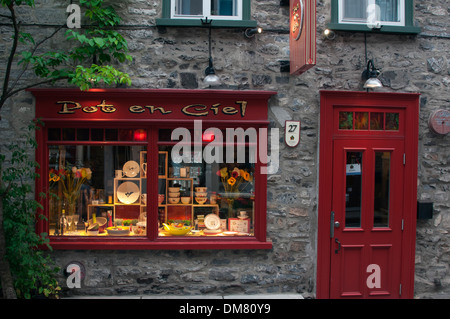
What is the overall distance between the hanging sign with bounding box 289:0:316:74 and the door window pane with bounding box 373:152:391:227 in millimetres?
1851

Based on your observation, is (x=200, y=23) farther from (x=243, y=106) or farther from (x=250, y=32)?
(x=243, y=106)

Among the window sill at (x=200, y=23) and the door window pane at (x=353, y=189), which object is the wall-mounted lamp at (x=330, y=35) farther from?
the door window pane at (x=353, y=189)

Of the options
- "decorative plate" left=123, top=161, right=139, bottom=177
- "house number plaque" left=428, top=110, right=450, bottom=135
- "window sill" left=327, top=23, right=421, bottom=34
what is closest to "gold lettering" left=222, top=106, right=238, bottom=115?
"decorative plate" left=123, top=161, right=139, bottom=177

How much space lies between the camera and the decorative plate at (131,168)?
18.4ft

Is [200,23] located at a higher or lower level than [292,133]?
higher

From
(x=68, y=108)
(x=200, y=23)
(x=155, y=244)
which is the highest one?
(x=200, y=23)

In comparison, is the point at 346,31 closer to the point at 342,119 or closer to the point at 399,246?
the point at 342,119

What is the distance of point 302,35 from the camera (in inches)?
187

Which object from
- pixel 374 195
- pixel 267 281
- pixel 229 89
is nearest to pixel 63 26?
pixel 229 89

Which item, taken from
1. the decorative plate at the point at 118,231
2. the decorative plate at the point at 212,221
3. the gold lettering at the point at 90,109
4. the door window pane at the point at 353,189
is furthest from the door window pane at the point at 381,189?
the gold lettering at the point at 90,109

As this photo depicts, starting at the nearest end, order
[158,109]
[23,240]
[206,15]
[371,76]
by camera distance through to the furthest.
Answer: [23,240] < [371,76] < [158,109] < [206,15]

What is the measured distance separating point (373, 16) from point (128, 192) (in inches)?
176

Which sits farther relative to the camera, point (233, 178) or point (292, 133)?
point (233, 178)

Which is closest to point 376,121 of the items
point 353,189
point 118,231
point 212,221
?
point 353,189
